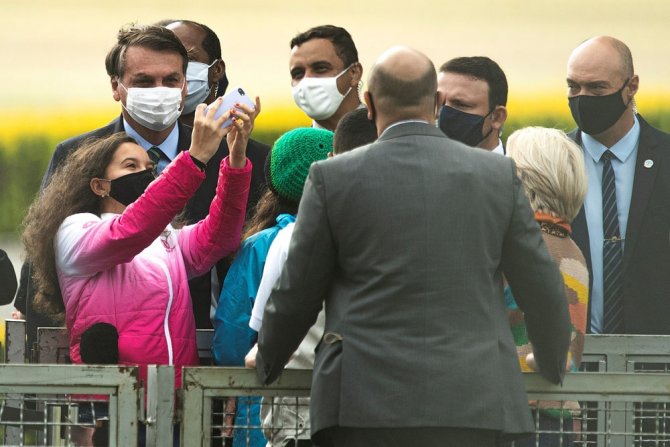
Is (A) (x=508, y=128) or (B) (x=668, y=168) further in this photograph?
(A) (x=508, y=128)

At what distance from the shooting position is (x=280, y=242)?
135 inches

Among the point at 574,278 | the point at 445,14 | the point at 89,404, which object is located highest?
the point at 445,14

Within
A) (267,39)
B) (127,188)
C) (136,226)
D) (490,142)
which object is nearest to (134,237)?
(136,226)

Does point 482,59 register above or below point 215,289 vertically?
above

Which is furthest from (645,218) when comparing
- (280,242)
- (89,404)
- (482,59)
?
(89,404)

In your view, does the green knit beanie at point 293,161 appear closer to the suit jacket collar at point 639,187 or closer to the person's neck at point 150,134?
the person's neck at point 150,134

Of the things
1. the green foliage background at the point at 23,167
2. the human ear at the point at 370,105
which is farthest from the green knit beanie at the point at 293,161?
the green foliage background at the point at 23,167

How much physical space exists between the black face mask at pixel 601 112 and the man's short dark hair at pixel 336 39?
94 centimetres

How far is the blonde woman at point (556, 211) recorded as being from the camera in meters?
3.47

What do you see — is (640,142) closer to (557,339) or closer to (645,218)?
(645,218)

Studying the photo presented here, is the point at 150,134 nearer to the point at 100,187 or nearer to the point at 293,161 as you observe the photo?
the point at 100,187

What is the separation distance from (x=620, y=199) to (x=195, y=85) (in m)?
1.69

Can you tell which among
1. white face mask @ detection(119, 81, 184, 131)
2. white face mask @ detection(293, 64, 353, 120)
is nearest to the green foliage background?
white face mask @ detection(293, 64, 353, 120)

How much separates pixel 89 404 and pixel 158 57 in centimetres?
168
